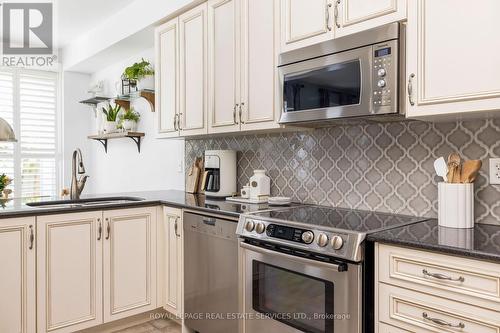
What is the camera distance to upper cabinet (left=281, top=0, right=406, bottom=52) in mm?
1762

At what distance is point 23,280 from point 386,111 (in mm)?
2208

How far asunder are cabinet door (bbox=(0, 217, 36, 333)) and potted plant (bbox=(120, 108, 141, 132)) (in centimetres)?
204

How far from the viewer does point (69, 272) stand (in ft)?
7.93

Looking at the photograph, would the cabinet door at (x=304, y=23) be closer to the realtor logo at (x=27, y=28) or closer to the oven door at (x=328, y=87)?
the oven door at (x=328, y=87)

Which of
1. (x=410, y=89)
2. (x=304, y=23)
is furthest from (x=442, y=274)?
(x=304, y=23)

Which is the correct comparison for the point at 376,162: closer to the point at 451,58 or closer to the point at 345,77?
the point at 345,77

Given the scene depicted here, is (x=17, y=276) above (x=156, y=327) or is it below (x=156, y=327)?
above

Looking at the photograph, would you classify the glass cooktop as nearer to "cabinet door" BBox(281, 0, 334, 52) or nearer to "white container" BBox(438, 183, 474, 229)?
"white container" BBox(438, 183, 474, 229)

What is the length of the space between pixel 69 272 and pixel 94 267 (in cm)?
16

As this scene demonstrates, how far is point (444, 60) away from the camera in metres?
1.56

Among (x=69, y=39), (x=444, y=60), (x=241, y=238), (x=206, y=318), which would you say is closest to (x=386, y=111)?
(x=444, y=60)

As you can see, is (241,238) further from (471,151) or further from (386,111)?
(471,151)

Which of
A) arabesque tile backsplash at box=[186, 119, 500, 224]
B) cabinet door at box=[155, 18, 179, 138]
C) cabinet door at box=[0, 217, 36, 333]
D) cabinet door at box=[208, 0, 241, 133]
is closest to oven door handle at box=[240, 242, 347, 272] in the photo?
arabesque tile backsplash at box=[186, 119, 500, 224]

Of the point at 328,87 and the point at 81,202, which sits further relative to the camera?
the point at 81,202
